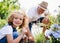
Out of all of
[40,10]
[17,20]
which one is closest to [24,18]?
[17,20]

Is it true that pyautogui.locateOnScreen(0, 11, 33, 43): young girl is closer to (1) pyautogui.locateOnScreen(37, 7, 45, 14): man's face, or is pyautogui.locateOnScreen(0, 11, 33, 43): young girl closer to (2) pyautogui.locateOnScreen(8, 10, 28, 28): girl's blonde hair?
(2) pyautogui.locateOnScreen(8, 10, 28, 28): girl's blonde hair

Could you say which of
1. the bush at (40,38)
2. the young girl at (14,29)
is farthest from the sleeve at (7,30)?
the bush at (40,38)

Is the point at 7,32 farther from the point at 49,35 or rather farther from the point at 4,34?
the point at 49,35

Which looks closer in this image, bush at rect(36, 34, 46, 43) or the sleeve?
the sleeve

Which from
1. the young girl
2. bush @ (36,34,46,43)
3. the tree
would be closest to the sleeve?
the young girl

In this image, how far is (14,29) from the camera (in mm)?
2006

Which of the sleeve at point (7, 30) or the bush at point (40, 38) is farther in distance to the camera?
the bush at point (40, 38)

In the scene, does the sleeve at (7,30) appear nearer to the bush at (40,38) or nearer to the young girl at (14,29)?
the young girl at (14,29)

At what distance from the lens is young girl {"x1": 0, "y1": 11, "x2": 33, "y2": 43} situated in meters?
1.97

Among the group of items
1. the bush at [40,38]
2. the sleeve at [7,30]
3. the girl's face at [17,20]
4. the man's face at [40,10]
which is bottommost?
the bush at [40,38]

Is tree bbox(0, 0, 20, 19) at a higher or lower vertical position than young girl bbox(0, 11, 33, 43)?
higher

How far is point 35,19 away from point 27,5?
0.50 feet

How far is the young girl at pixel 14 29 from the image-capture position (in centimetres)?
197

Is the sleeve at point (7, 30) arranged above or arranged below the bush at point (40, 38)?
above
